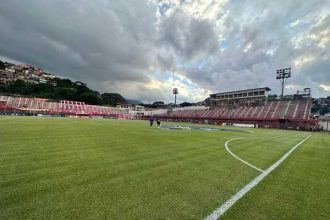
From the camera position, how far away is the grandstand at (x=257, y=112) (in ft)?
188

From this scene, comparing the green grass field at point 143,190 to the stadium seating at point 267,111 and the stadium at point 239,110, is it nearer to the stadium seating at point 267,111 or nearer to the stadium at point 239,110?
the stadium at point 239,110

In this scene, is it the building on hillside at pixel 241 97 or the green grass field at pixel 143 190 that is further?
the building on hillside at pixel 241 97

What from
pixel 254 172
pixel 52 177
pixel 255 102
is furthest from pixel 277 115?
pixel 52 177

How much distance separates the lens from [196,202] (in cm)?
365

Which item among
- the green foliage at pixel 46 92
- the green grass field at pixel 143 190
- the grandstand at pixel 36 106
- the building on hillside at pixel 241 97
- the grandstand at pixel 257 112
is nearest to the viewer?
the green grass field at pixel 143 190

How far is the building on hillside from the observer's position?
81000mm

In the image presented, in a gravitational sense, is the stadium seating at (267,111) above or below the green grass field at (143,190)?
above

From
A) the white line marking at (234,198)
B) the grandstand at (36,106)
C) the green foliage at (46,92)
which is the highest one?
the green foliage at (46,92)

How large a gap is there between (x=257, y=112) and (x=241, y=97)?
852 inches

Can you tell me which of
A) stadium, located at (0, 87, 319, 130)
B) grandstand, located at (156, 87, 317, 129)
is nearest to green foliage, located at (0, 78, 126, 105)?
stadium, located at (0, 87, 319, 130)

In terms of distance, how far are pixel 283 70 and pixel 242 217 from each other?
8213 centimetres

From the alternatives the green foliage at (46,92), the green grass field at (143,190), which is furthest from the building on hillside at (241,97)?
the green foliage at (46,92)

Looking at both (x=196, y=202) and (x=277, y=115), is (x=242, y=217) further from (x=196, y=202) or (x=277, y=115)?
(x=277, y=115)

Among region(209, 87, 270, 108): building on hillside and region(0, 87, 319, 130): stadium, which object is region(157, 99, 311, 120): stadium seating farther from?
region(209, 87, 270, 108): building on hillside
